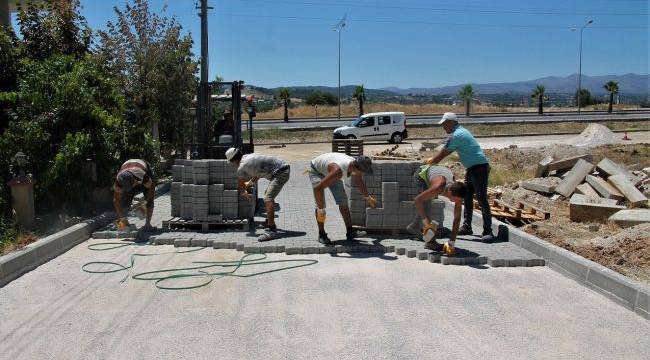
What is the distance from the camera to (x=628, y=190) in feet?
39.1

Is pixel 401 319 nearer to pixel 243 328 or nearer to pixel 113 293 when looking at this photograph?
pixel 243 328

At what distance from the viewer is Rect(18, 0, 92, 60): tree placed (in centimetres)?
1341

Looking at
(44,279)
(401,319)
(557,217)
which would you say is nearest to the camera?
Answer: (401,319)

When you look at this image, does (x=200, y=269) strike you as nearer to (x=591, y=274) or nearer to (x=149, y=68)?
(x=591, y=274)

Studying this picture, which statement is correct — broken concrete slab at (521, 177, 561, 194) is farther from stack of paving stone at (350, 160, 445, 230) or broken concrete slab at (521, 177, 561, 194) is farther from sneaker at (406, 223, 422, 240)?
sneaker at (406, 223, 422, 240)

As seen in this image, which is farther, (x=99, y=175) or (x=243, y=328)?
(x=99, y=175)

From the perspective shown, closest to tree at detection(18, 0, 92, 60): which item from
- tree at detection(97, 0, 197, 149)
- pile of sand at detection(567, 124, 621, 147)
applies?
tree at detection(97, 0, 197, 149)

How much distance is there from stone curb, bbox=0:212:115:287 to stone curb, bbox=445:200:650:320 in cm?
653

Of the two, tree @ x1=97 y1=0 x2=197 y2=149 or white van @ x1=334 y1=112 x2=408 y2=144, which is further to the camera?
white van @ x1=334 y1=112 x2=408 y2=144

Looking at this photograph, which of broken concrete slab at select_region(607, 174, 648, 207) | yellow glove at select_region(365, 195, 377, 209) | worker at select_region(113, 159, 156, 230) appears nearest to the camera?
yellow glove at select_region(365, 195, 377, 209)

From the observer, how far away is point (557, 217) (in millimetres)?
11031

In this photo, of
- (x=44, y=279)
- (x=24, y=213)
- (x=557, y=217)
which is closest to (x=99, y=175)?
(x=24, y=213)

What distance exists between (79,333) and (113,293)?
1224 millimetres

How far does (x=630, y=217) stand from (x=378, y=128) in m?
24.4
